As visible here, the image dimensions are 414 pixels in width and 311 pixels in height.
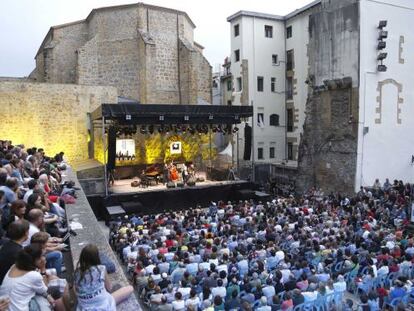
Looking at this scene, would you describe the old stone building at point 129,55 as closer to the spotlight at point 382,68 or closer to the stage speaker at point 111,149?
the stage speaker at point 111,149

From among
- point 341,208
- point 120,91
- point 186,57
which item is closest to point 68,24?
point 120,91

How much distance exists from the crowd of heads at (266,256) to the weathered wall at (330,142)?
5.28 metres

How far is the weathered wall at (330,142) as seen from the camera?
2050 centimetres

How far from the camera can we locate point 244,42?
28953 millimetres

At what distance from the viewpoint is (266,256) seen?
33.5ft

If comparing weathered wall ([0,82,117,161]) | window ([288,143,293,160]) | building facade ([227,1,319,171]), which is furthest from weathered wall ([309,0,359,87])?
weathered wall ([0,82,117,161])

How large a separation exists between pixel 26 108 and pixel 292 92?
18640mm

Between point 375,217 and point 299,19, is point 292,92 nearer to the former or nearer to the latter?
point 299,19

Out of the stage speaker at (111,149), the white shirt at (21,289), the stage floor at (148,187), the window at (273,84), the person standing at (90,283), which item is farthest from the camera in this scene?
the window at (273,84)

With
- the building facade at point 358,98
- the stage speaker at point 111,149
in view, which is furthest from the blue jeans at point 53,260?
the building facade at point 358,98

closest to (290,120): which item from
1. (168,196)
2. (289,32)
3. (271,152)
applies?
(271,152)

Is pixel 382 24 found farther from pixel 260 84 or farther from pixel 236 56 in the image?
pixel 236 56

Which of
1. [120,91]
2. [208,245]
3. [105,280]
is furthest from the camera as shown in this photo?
[120,91]

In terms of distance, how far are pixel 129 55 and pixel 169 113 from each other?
10276 mm
